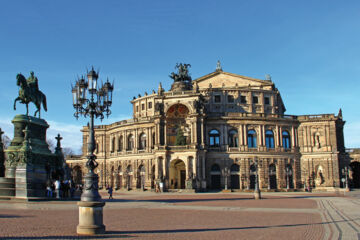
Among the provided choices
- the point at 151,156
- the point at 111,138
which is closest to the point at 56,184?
the point at 151,156

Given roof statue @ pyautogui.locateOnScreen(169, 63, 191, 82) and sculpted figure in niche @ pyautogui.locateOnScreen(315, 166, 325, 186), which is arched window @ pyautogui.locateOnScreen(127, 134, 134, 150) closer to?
roof statue @ pyautogui.locateOnScreen(169, 63, 191, 82)

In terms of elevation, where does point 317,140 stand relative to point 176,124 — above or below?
below

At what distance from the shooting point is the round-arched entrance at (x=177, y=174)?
220 feet

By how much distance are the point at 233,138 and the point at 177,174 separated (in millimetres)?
12244

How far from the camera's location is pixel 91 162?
50.2ft

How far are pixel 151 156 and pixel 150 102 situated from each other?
617 inches

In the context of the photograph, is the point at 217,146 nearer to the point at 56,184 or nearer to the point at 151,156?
the point at 151,156

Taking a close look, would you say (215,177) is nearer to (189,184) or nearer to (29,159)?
(189,184)

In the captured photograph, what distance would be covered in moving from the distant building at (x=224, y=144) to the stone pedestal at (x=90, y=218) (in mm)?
49173

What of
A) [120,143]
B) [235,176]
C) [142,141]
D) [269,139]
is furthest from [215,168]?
[120,143]

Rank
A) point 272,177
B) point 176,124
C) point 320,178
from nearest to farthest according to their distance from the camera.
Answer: point 176,124
point 272,177
point 320,178

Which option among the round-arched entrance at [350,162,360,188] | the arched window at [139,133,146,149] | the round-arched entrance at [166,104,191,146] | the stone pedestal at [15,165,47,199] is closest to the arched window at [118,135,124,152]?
the arched window at [139,133,146,149]

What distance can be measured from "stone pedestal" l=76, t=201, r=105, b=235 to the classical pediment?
65.6 m

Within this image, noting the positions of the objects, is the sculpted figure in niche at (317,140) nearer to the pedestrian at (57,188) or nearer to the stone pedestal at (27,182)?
the pedestrian at (57,188)
